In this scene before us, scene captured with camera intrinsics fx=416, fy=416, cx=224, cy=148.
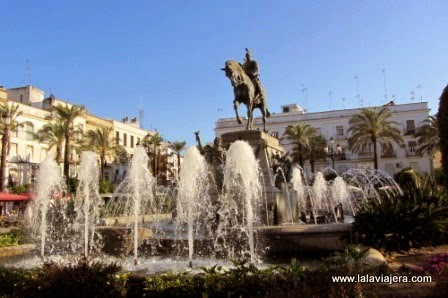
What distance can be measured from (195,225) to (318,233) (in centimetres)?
446

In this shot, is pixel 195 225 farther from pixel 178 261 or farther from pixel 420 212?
pixel 420 212

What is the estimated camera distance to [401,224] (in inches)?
349

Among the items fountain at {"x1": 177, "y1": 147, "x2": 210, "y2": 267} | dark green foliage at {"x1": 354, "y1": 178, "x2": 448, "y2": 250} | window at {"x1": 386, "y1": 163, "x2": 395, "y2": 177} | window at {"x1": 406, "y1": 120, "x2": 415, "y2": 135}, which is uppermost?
window at {"x1": 406, "y1": 120, "x2": 415, "y2": 135}

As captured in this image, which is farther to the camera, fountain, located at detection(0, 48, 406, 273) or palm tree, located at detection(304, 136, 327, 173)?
palm tree, located at detection(304, 136, 327, 173)

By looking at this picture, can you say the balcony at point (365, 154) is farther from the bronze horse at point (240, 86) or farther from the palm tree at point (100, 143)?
the bronze horse at point (240, 86)

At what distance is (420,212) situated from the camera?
9.18 m

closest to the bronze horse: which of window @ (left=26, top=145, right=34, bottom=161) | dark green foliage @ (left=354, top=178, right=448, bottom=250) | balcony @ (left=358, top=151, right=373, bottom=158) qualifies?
dark green foliage @ (left=354, top=178, right=448, bottom=250)

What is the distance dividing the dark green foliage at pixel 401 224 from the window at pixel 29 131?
144 ft

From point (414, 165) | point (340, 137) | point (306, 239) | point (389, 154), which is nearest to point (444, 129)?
point (306, 239)

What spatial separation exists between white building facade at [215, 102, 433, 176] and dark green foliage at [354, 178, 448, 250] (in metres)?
41.3

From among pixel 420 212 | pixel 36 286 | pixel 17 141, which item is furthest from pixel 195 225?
pixel 17 141

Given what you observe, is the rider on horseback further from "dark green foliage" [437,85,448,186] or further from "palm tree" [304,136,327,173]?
"palm tree" [304,136,327,173]

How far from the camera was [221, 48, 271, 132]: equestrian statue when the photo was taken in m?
14.5

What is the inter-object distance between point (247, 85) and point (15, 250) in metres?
8.93
